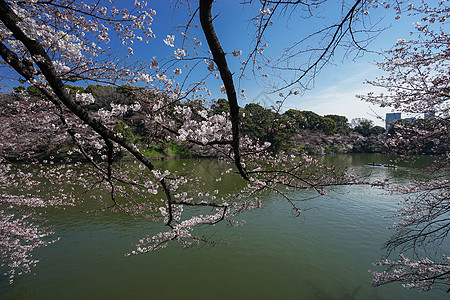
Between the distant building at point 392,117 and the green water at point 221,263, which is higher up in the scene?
the distant building at point 392,117

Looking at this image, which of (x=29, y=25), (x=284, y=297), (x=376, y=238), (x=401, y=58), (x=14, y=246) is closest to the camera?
(x=29, y=25)

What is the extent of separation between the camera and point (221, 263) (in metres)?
6.21

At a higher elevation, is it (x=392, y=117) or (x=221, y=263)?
(x=392, y=117)

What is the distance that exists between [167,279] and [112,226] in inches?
174

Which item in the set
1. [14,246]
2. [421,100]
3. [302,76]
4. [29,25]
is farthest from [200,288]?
[421,100]

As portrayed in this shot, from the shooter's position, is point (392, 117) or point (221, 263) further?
point (221, 263)

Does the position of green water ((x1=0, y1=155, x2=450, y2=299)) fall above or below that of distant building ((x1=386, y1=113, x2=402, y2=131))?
below

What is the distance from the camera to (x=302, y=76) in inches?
79.9

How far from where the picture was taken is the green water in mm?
5117

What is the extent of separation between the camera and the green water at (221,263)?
512 cm

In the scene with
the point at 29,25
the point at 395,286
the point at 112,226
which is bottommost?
the point at 395,286

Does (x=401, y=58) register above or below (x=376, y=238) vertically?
above

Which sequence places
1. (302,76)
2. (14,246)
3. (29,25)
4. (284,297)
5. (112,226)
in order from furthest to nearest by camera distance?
(112,226)
(14,246)
(284,297)
(302,76)
(29,25)

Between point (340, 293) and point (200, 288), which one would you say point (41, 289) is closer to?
point (200, 288)
